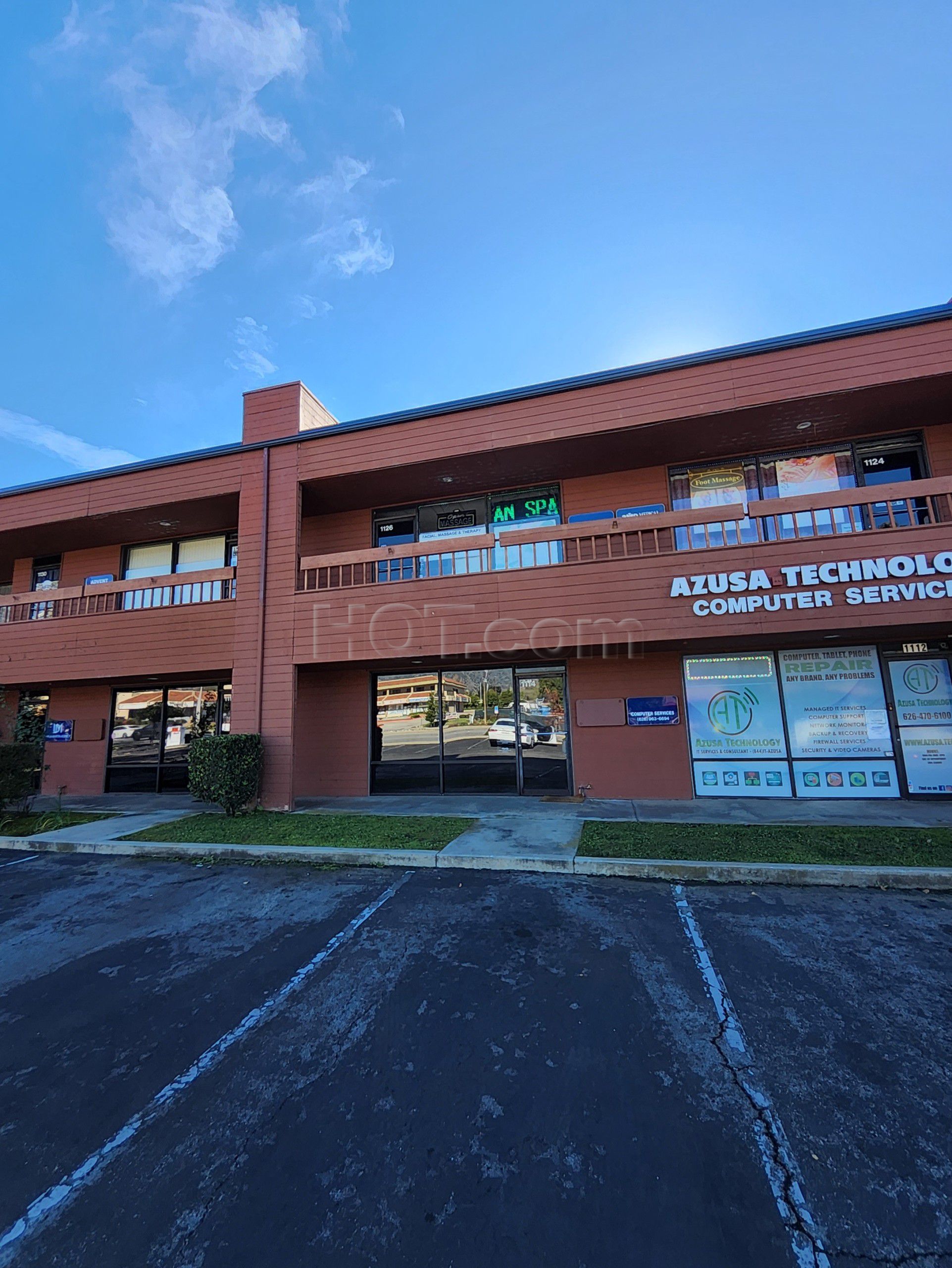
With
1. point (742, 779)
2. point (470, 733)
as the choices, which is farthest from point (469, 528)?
point (742, 779)

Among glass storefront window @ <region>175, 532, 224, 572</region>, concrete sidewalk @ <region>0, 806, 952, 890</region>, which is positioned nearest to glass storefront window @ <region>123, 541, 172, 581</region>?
glass storefront window @ <region>175, 532, 224, 572</region>

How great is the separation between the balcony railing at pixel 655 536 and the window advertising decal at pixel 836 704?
2.37 metres

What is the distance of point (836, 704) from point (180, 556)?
48.0 feet

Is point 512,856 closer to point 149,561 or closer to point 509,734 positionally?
point 509,734

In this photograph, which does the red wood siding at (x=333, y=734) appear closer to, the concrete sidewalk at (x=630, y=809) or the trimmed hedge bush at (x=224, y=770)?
the concrete sidewalk at (x=630, y=809)

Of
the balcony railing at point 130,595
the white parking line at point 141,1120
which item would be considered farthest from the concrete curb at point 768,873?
the balcony railing at point 130,595

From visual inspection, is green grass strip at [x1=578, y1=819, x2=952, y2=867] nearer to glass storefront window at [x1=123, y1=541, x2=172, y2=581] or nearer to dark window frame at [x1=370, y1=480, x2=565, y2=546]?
dark window frame at [x1=370, y1=480, x2=565, y2=546]

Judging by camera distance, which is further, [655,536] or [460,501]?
[460,501]

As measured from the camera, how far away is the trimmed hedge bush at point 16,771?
31.7 ft

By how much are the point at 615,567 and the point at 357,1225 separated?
8225 millimetres

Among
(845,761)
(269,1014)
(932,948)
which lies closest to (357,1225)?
(269,1014)

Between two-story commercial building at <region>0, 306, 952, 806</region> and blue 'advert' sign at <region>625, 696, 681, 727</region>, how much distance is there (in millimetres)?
47

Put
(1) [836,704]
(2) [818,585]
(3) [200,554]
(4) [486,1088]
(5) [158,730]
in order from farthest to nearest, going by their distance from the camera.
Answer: (5) [158,730], (3) [200,554], (1) [836,704], (2) [818,585], (4) [486,1088]

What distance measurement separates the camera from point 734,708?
9898mm
